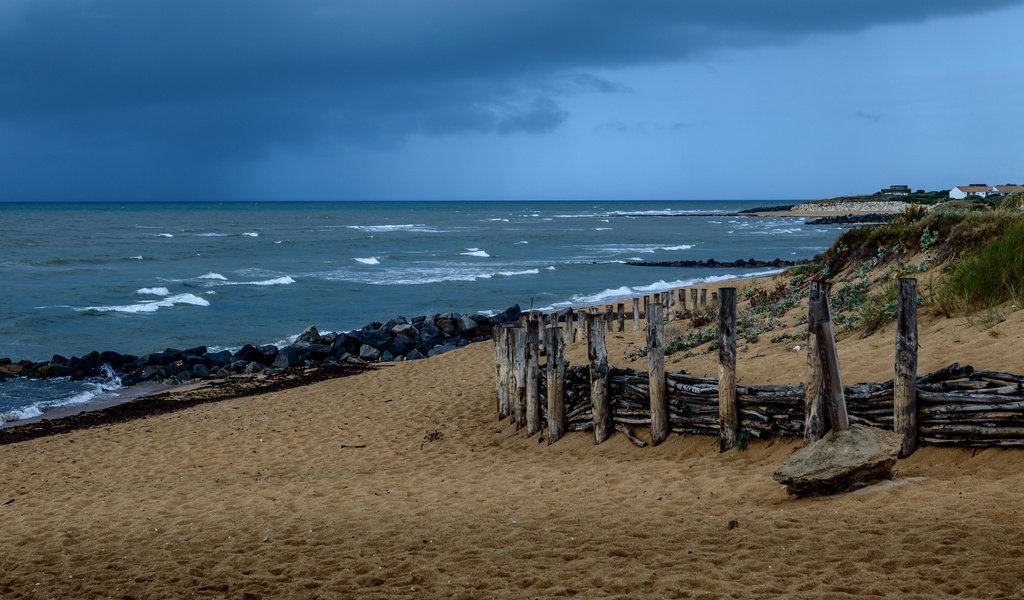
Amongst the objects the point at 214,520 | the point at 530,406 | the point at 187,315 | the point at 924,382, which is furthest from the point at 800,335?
the point at 187,315

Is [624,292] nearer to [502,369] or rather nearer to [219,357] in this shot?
[219,357]

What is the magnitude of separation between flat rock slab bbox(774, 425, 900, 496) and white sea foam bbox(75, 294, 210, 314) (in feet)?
97.1

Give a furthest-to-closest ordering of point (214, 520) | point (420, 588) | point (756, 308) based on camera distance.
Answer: point (756, 308) < point (214, 520) < point (420, 588)

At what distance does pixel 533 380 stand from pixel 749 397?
3.22 meters

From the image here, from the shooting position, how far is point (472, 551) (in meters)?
7.02

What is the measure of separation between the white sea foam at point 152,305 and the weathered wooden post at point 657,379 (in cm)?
2704

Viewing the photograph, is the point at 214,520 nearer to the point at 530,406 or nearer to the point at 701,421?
the point at 530,406

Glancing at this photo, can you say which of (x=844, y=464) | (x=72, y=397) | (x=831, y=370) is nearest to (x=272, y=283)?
(x=72, y=397)

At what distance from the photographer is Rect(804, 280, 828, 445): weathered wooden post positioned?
314 inches

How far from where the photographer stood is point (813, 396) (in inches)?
323

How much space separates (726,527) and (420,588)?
244cm

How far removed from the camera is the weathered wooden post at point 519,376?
11788 mm

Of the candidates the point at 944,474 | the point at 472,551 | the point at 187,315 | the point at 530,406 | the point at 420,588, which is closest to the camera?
the point at 420,588

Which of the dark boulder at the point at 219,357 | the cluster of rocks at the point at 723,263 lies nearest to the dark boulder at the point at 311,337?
the dark boulder at the point at 219,357
